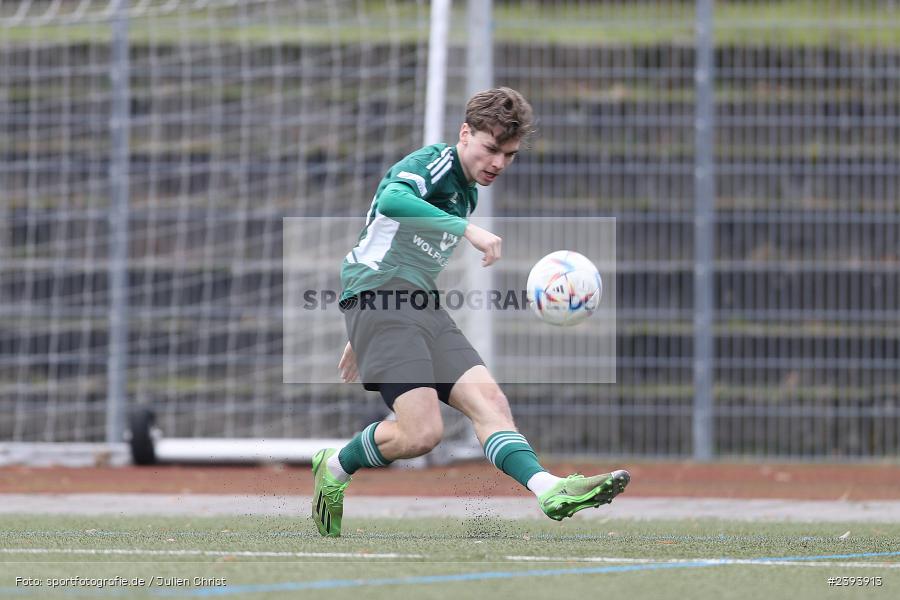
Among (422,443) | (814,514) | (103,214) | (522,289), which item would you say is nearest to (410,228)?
(422,443)

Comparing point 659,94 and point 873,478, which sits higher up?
point 659,94

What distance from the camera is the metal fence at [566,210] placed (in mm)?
10555

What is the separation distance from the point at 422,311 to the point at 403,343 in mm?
198

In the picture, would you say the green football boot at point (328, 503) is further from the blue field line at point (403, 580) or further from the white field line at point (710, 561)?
the blue field line at point (403, 580)

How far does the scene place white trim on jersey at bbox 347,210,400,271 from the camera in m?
5.66

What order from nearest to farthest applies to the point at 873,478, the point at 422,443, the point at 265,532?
the point at 422,443
the point at 265,532
the point at 873,478

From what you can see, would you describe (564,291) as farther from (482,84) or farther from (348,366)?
(482,84)

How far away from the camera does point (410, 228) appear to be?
18.3 feet

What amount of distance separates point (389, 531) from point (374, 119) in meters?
5.31

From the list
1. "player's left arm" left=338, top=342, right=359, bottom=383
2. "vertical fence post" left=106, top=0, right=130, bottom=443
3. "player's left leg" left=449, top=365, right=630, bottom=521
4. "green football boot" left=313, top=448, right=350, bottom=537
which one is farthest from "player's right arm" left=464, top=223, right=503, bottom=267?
"vertical fence post" left=106, top=0, right=130, bottom=443

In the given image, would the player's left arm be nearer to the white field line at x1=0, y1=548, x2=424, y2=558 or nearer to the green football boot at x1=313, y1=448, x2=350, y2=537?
the green football boot at x1=313, y1=448, x2=350, y2=537

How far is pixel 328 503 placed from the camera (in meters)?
5.80

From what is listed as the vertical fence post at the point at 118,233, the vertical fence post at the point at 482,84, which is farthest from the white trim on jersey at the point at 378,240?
the vertical fence post at the point at 118,233

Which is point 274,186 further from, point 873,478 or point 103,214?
point 873,478
